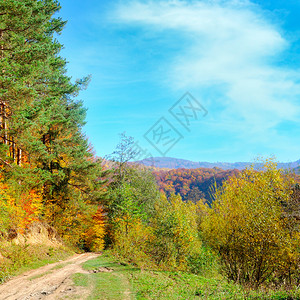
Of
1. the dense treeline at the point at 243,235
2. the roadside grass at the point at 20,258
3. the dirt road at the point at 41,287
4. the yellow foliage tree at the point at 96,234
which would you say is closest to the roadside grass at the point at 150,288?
the dirt road at the point at 41,287

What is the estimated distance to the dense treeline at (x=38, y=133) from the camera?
1346 cm

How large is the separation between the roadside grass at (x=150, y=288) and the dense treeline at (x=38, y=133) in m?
6.31

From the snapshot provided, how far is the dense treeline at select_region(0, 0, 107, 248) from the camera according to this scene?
13.5 metres

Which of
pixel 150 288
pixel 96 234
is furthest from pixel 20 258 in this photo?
pixel 96 234

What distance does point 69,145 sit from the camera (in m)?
25.5

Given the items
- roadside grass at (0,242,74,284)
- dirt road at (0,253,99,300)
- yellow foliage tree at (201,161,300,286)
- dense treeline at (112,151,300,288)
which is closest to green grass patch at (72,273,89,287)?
dirt road at (0,253,99,300)

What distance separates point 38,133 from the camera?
21047mm

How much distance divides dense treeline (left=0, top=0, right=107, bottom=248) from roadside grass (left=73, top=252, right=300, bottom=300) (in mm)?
6314

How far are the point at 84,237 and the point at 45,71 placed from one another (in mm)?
20341

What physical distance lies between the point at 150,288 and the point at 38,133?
1619 centimetres

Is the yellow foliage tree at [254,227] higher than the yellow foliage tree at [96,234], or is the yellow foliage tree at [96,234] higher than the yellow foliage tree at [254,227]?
the yellow foliage tree at [254,227]

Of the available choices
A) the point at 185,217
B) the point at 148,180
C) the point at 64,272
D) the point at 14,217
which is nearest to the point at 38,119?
the point at 14,217

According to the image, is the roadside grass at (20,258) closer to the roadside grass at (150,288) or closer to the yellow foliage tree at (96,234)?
the roadside grass at (150,288)

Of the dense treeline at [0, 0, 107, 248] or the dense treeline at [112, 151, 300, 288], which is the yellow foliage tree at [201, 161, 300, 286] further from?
the dense treeline at [0, 0, 107, 248]
